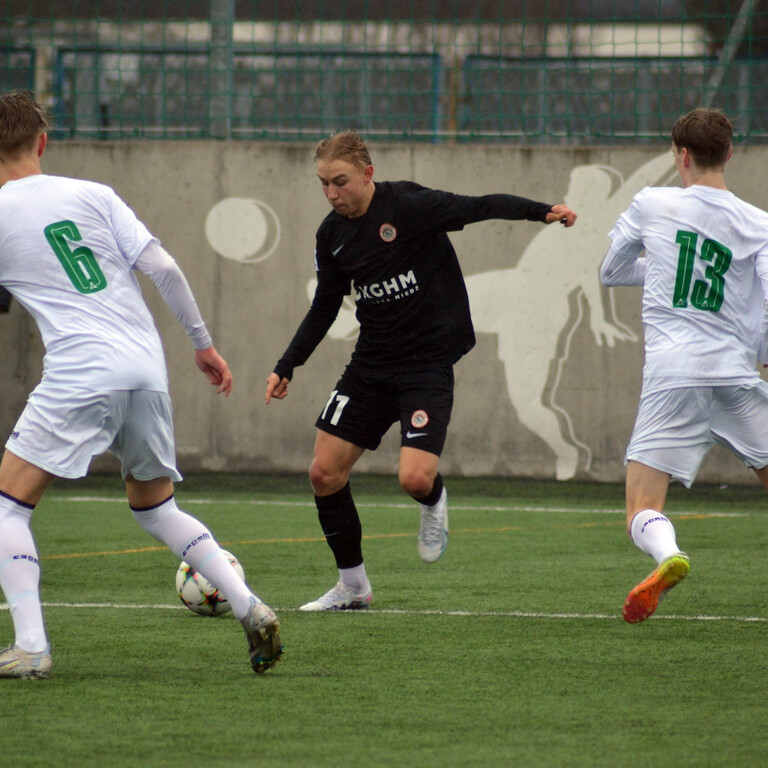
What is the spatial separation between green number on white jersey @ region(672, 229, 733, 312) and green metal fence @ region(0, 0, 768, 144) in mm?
6888

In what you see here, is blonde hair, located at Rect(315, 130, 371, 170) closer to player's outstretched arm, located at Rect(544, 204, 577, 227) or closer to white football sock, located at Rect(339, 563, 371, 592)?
player's outstretched arm, located at Rect(544, 204, 577, 227)

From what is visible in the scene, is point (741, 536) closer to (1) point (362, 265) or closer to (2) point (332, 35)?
(1) point (362, 265)

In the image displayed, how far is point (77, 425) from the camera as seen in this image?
431 centimetres

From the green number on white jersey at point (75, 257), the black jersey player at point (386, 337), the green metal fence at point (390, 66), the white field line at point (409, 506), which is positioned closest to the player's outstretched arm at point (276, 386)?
the black jersey player at point (386, 337)

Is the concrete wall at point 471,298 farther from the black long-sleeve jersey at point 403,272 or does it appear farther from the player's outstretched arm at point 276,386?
the player's outstretched arm at point 276,386

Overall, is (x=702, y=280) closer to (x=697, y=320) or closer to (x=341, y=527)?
(x=697, y=320)

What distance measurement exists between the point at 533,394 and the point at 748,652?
672 cm

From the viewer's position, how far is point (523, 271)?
1150 centimetres

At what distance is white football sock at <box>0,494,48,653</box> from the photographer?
4.29 meters

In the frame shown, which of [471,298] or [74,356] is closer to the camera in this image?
[74,356]

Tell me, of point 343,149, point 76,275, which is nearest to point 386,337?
point 343,149

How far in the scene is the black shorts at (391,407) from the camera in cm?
575

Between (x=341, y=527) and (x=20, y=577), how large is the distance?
1845mm

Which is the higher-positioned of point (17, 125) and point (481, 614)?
point (17, 125)
